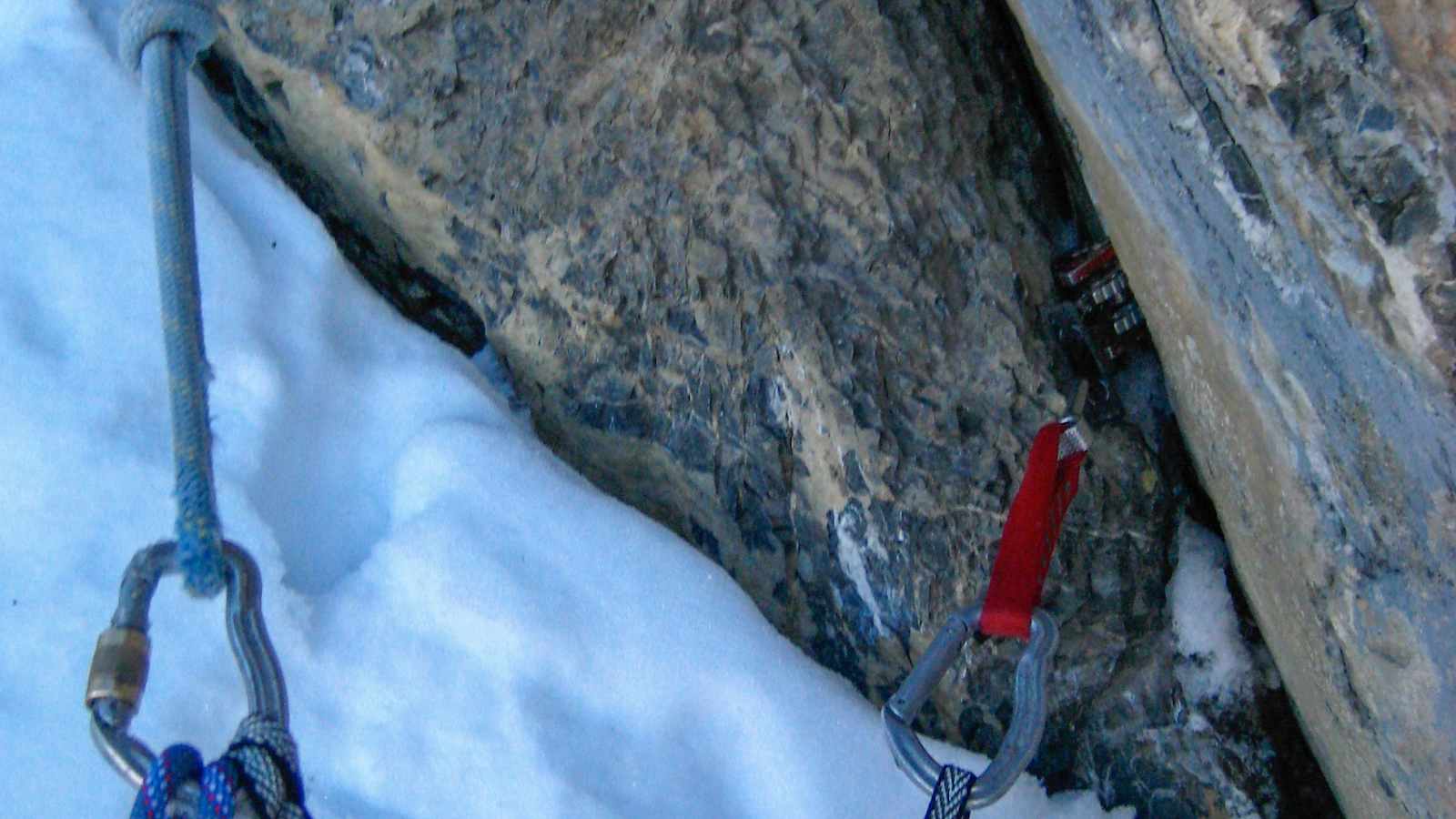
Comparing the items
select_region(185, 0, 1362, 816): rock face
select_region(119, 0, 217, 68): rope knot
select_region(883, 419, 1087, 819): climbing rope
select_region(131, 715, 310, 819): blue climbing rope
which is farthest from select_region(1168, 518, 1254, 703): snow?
select_region(119, 0, 217, 68): rope knot

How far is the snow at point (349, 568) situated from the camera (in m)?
0.99

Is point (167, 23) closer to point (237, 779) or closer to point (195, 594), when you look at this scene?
point (195, 594)

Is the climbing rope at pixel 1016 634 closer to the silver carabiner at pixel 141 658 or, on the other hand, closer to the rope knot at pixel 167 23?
the silver carabiner at pixel 141 658

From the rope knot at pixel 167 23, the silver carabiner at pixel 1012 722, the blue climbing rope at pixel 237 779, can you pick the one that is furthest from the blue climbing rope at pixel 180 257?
the silver carabiner at pixel 1012 722

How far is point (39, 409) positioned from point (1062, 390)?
104cm

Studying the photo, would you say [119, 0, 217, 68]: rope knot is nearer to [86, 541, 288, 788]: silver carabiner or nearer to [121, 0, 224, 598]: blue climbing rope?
[121, 0, 224, 598]: blue climbing rope

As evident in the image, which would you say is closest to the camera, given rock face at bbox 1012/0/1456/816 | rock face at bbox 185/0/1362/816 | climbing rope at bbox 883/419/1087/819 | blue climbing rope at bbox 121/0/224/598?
rock face at bbox 1012/0/1456/816

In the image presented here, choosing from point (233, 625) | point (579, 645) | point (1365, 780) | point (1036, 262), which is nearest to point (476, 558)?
point (579, 645)

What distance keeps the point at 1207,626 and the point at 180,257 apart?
3.35ft

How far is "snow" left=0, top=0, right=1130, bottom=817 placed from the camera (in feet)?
3.26

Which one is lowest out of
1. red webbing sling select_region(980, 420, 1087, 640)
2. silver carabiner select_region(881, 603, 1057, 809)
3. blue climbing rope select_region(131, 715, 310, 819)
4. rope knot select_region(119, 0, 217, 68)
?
silver carabiner select_region(881, 603, 1057, 809)

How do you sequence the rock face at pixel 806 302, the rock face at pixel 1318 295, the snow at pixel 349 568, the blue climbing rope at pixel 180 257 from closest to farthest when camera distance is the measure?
the rock face at pixel 1318 295 < the blue climbing rope at pixel 180 257 < the snow at pixel 349 568 < the rock face at pixel 806 302

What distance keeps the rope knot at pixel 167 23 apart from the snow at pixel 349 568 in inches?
13.2

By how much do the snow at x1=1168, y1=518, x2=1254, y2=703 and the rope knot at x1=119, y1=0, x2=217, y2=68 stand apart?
3.50 ft
